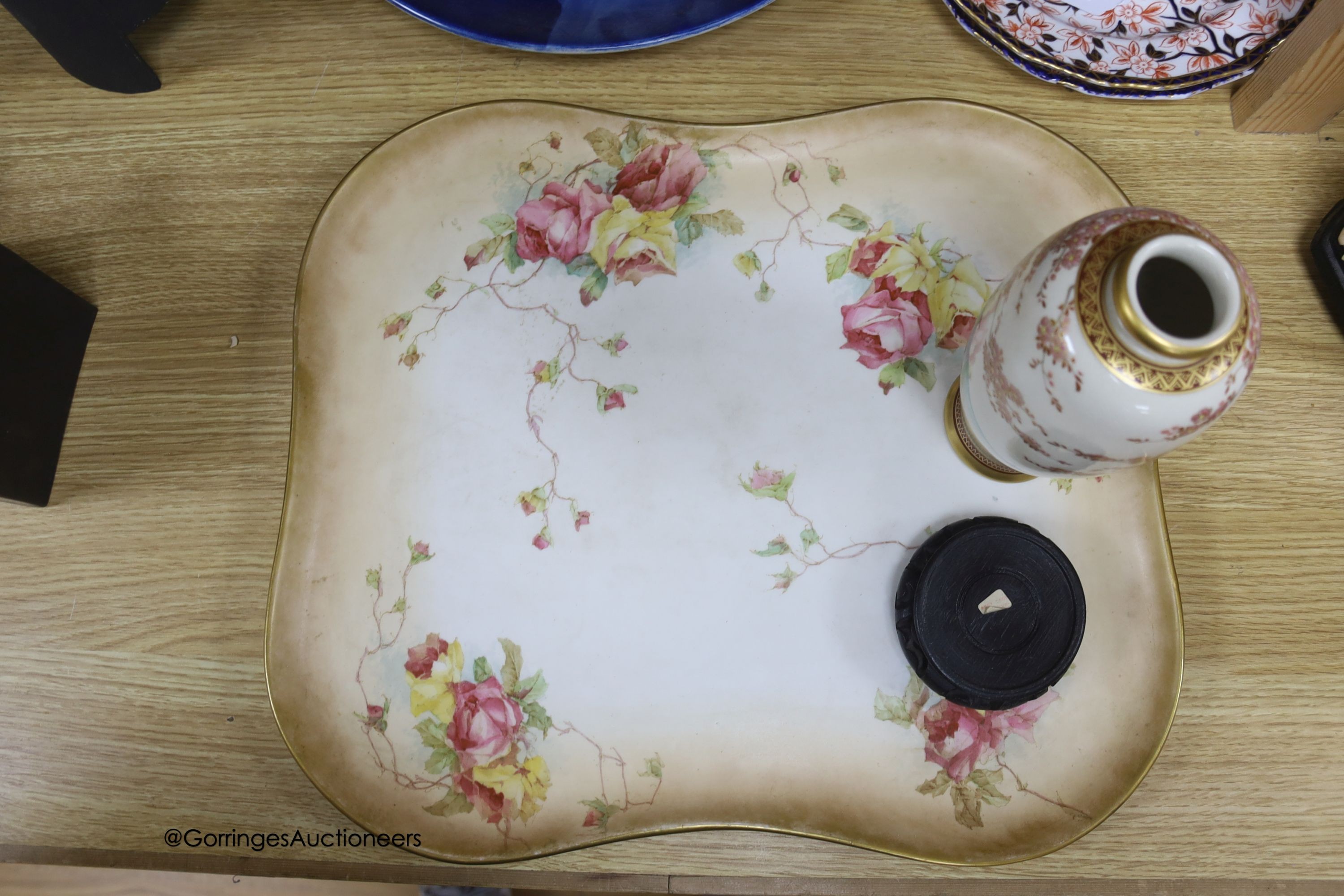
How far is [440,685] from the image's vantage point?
1.67 feet

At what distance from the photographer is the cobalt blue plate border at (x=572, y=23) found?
0.54 m

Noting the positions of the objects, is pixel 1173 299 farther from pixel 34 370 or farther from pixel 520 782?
pixel 34 370

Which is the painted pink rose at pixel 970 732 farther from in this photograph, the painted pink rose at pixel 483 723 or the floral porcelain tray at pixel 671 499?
the painted pink rose at pixel 483 723

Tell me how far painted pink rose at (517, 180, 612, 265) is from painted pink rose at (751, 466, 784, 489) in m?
0.20

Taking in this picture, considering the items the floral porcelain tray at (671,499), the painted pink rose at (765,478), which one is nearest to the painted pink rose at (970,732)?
the floral porcelain tray at (671,499)

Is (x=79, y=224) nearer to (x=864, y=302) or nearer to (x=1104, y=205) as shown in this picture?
(x=864, y=302)

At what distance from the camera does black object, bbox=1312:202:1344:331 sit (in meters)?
0.53

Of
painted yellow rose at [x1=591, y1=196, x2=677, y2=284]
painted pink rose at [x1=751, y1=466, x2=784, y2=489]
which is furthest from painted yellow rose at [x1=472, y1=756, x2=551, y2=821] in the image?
painted yellow rose at [x1=591, y1=196, x2=677, y2=284]

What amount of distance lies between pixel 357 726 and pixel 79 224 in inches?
17.2

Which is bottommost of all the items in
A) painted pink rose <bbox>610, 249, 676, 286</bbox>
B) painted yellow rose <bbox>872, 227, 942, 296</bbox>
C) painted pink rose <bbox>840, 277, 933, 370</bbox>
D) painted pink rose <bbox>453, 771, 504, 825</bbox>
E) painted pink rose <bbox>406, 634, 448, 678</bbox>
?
painted pink rose <bbox>453, 771, 504, 825</bbox>

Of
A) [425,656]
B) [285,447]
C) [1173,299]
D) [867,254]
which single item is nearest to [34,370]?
[285,447]

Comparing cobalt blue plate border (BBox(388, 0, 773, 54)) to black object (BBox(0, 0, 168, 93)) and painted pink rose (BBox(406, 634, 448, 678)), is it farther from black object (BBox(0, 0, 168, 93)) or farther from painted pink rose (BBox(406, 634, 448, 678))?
painted pink rose (BBox(406, 634, 448, 678))

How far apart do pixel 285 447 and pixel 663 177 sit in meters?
0.33

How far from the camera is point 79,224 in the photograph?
59 centimetres
